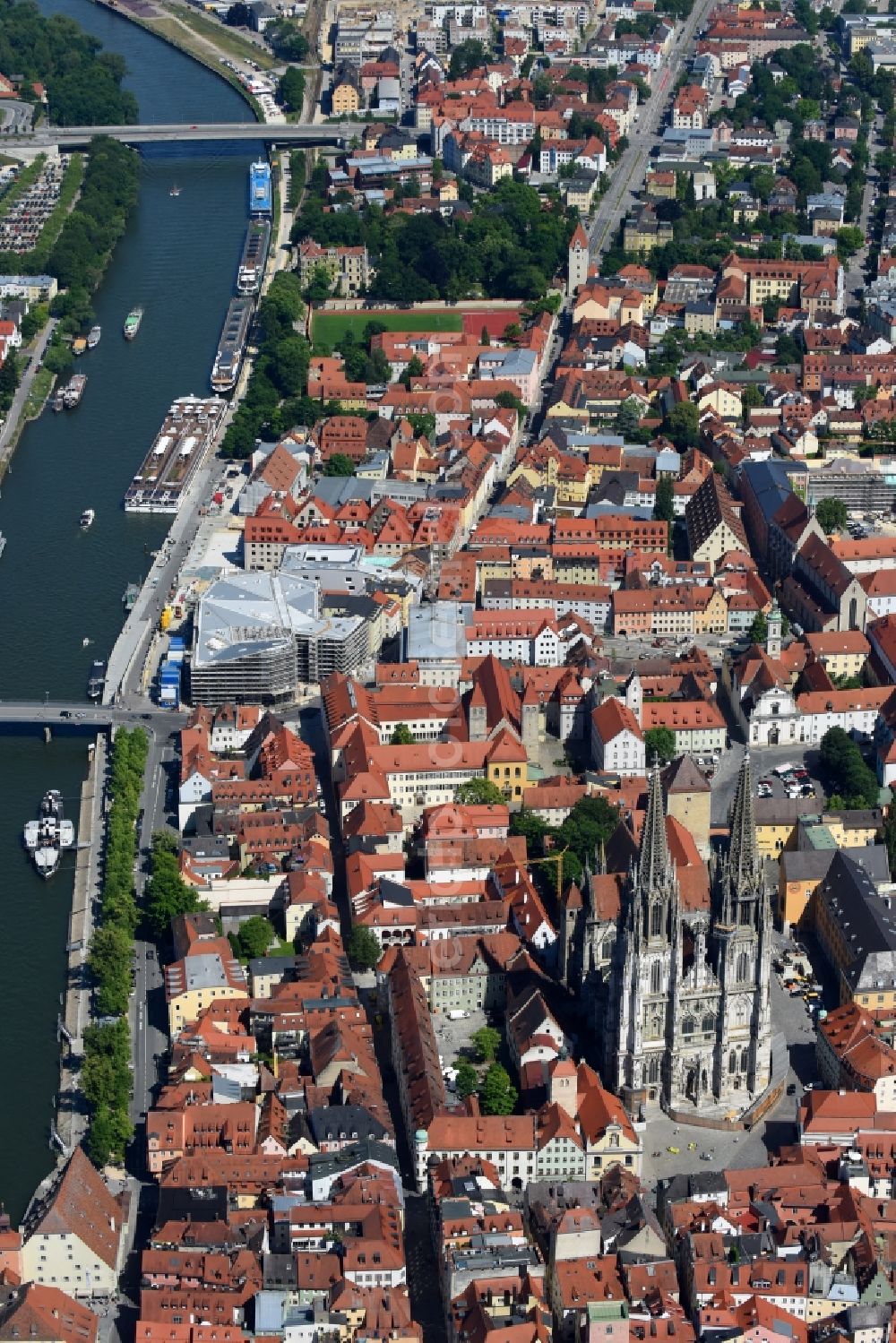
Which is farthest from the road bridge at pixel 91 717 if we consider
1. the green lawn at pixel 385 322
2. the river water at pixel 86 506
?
the green lawn at pixel 385 322

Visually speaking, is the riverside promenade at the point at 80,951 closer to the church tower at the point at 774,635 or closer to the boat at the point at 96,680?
the boat at the point at 96,680

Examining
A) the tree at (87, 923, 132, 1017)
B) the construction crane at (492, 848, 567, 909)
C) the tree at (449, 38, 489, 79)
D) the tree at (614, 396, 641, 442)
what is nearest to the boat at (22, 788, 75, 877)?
the tree at (87, 923, 132, 1017)

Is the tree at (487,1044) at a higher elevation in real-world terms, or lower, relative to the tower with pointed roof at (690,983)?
lower

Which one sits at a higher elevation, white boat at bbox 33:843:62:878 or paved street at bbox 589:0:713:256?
white boat at bbox 33:843:62:878

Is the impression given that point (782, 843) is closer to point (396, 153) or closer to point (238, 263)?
point (238, 263)

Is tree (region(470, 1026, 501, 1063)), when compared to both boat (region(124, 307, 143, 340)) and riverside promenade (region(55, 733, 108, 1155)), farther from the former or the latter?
boat (region(124, 307, 143, 340))

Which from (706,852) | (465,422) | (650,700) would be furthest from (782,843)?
(465,422)
